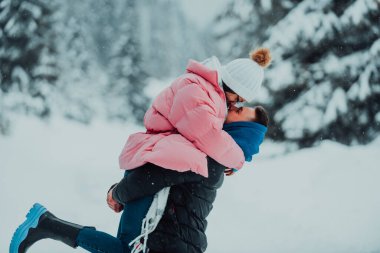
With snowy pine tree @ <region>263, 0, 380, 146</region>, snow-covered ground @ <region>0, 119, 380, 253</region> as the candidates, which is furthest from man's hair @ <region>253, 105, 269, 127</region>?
snowy pine tree @ <region>263, 0, 380, 146</region>

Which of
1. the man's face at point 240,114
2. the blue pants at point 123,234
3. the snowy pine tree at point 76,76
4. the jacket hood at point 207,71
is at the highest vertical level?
the snowy pine tree at point 76,76

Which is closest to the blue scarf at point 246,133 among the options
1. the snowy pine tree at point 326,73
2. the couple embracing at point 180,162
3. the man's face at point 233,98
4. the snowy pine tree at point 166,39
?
the couple embracing at point 180,162

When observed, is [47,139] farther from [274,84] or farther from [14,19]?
[274,84]

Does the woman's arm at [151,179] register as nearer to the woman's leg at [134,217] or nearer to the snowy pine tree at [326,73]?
the woman's leg at [134,217]

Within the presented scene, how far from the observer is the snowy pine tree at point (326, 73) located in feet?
29.4

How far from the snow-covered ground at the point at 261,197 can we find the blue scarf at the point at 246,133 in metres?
2.41

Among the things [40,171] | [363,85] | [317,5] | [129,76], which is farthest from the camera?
[129,76]

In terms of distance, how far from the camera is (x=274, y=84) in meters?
9.90

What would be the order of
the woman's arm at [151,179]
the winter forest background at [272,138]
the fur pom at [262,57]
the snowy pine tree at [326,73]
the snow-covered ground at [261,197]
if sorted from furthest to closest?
the snowy pine tree at [326,73]
the winter forest background at [272,138]
the snow-covered ground at [261,197]
the fur pom at [262,57]
the woman's arm at [151,179]

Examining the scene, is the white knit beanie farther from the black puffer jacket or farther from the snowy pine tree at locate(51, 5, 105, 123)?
the snowy pine tree at locate(51, 5, 105, 123)

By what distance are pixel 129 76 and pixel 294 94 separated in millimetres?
12446

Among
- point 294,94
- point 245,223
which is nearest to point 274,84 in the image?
point 294,94

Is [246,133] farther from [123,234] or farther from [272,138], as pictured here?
[272,138]

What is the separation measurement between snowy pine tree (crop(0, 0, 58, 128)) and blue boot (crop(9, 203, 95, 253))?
9.42 m
